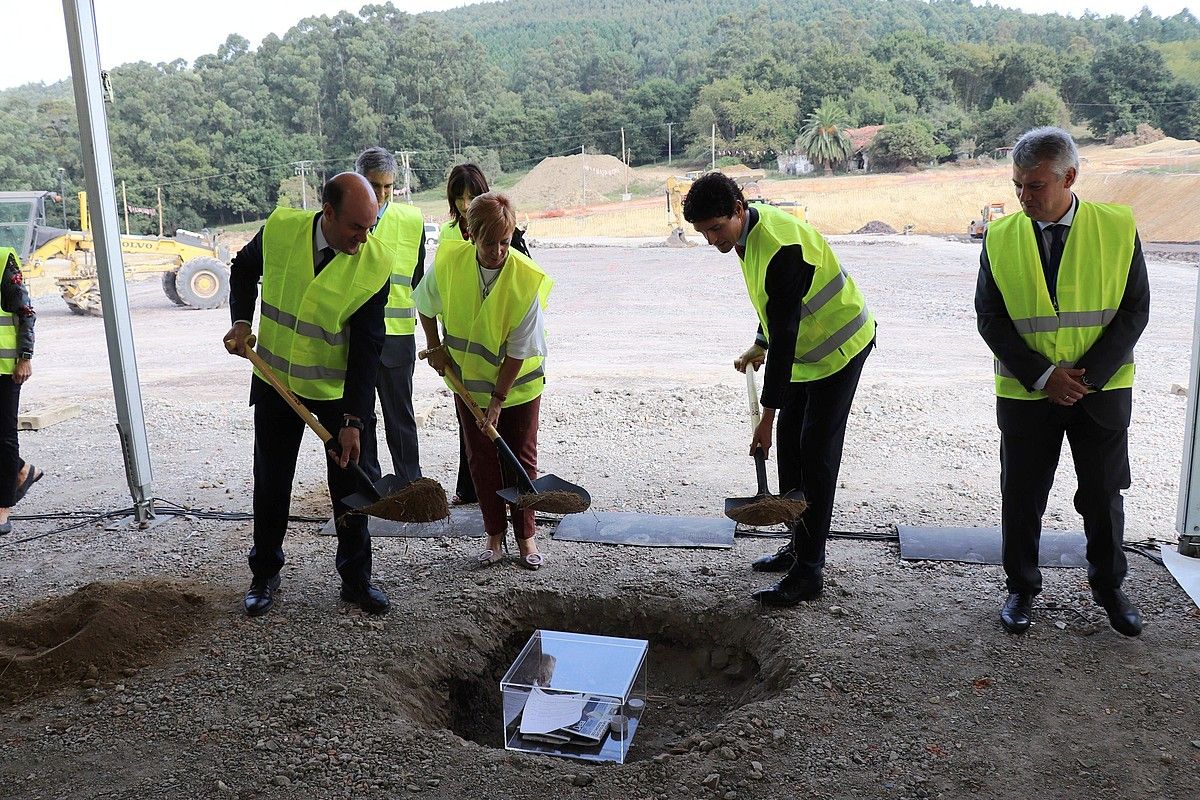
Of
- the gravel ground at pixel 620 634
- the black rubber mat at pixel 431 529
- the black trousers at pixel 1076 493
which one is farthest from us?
the black rubber mat at pixel 431 529

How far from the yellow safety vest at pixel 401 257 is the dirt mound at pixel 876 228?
52.6 ft

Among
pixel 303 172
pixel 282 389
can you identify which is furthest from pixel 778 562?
pixel 303 172

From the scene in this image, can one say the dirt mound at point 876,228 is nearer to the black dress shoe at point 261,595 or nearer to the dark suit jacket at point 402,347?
the dark suit jacket at point 402,347

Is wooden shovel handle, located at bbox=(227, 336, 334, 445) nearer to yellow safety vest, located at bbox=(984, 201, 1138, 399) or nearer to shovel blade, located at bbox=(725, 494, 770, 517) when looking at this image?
shovel blade, located at bbox=(725, 494, 770, 517)

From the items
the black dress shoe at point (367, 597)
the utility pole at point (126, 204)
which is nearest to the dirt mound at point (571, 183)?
the utility pole at point (126, 204)

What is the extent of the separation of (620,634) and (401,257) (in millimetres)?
1967

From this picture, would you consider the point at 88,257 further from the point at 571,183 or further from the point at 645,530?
the point at 645,530

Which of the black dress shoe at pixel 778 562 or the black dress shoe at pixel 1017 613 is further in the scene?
the black dress shoe at pixel 778 562

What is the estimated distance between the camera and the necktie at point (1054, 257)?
9.49 feet

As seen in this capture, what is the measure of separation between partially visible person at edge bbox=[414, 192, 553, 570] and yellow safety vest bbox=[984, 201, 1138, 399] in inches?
63.3

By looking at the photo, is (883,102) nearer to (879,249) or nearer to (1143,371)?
(1143,371)

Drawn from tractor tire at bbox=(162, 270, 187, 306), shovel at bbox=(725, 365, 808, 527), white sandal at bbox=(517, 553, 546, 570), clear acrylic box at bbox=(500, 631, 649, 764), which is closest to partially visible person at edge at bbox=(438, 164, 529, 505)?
white sandal at bbox=(517, 553, 546, 570)

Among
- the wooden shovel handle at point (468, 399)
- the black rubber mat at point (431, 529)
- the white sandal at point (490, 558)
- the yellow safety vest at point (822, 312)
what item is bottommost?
the black rubber mat at point (431, 529)

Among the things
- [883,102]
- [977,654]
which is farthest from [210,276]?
[977,654]
